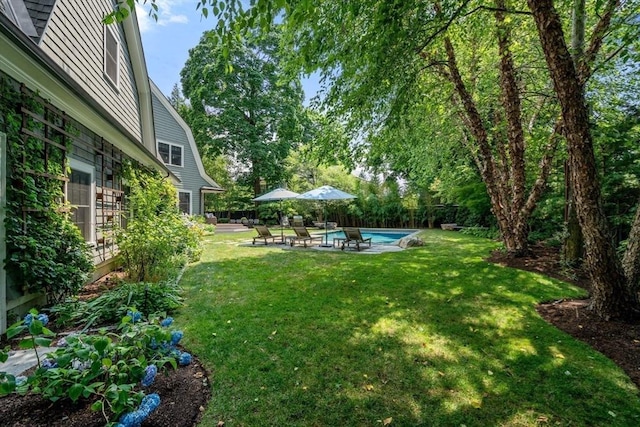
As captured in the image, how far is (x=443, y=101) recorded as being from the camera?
25.2 ft

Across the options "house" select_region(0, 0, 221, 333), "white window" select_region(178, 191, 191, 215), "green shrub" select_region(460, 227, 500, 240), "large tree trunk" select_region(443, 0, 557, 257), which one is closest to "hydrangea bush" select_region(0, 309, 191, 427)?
"house" select_region(0, 0, 221, 333)

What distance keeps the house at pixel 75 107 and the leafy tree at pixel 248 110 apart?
15637 millimetres

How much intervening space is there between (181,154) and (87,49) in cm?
1251

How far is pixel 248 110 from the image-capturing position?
25.8 meters

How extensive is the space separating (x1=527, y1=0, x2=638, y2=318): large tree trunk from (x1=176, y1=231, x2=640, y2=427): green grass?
3.03 ft

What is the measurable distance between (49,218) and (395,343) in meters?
4.92

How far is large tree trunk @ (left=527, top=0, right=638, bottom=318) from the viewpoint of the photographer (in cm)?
381

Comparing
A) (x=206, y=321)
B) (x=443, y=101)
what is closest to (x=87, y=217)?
(x=206, y=321)

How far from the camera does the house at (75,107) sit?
140 inches

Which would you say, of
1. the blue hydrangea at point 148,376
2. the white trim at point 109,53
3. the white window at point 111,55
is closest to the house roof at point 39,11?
the white trim at point 109,53

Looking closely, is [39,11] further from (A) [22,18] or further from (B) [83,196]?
(B) [83,196]

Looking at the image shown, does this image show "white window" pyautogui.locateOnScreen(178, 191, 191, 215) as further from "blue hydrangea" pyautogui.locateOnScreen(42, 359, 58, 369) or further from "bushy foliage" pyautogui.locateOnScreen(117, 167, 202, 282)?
"blue hydrangea" pyautogui.locateOnScreen(42, 359, 58, 369)

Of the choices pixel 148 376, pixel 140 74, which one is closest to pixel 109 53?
pixel 140 74

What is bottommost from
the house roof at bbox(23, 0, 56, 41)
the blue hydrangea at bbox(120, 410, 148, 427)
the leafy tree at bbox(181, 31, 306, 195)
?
the blue hydrangea at bbox(120, 410, 148, 427)
